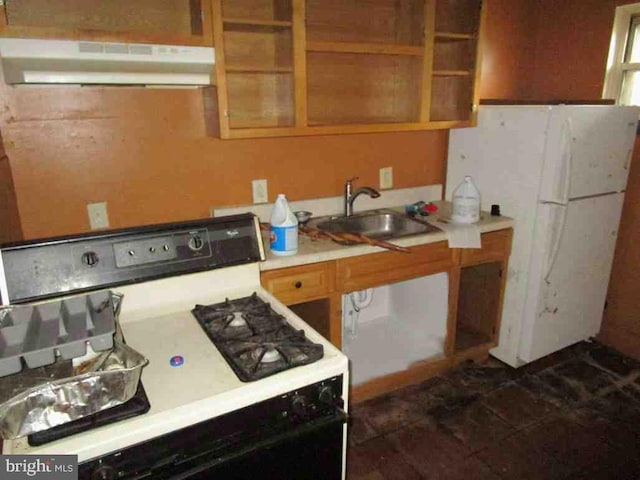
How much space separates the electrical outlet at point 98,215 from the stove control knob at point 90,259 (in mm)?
755

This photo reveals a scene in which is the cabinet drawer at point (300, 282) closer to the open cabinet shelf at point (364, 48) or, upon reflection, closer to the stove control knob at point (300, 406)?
the stove control knob at point (300, 406)

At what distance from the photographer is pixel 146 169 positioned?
77.7 inches

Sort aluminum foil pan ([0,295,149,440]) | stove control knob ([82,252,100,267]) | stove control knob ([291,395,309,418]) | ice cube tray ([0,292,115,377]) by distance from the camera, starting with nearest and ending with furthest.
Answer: aluminum foil pan ([0,295,149,440])
ice cube tray ([0,292,115,377])
stove control knob ([291,395,309,418])
stove control knob ([82,252,100,267])

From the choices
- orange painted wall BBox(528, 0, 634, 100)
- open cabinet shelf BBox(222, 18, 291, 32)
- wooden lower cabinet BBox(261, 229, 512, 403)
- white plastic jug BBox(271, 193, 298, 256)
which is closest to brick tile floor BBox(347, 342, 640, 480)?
wooden lower cabinet BBox(261, 229, 512, 403)

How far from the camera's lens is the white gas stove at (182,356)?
2.84 ft

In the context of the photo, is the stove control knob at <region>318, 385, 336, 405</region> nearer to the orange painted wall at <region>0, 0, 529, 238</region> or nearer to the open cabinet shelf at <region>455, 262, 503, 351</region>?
the orange painted wall at <region>0, 0, 529, 238</region>

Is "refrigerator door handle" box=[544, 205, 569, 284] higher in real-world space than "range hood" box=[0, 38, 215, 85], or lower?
lower

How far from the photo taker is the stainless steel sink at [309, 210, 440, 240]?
90.4 inches

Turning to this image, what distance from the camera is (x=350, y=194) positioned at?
232 cm

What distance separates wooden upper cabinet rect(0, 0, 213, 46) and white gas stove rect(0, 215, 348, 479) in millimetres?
707

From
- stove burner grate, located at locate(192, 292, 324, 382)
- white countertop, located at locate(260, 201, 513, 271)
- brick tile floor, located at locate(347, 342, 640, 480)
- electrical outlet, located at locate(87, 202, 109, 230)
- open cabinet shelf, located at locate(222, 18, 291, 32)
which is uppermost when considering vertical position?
open cabinet shelf, located at locate(222, 18, 291, 32)

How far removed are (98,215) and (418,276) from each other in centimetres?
150

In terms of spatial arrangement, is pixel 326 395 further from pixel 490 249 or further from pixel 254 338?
pixel 490 249

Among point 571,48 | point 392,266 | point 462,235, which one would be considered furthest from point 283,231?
point 571,48
